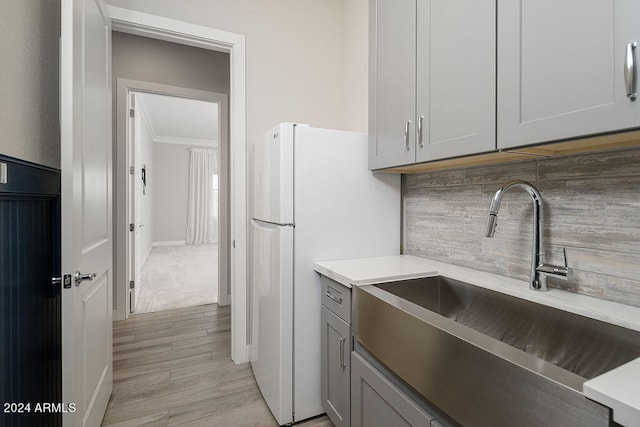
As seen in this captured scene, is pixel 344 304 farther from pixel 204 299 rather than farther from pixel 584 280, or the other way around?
pixel 204 299

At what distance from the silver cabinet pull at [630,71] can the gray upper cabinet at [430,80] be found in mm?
356

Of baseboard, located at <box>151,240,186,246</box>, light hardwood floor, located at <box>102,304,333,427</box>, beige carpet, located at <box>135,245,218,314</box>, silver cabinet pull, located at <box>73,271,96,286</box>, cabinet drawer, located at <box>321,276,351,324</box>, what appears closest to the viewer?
silver cabinet pull, located at <box>73,271,96,286</box>

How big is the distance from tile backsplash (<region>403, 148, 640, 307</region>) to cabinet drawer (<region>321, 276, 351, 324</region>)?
64 cm

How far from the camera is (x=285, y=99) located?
2.38 meters

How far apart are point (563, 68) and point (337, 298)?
1167 mm

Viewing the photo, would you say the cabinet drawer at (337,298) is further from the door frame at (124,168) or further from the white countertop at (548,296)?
the door frame at (124,168)

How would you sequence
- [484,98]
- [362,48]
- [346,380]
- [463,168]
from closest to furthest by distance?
[484,98]
[346,380]
[463,168]
[362,48]

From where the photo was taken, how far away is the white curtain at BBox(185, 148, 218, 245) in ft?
26.8

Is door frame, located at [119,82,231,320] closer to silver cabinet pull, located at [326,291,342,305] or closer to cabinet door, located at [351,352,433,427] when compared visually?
silver cabinet pull, located at [326,291,342,305]

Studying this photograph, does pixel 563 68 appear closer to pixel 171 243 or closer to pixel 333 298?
pixel 333 298

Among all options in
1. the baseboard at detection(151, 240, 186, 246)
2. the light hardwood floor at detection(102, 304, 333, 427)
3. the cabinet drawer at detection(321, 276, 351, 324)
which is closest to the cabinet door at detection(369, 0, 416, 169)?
the cabinet drawer at detection(321, 276, 351, 324)

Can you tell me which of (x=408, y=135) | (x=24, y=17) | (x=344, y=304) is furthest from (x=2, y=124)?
(x=408, y=135)

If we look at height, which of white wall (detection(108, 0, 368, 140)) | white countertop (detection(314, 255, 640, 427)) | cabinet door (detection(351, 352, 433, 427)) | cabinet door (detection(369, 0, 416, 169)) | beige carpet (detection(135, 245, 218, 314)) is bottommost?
beige carpet (detection(135, 245, 218, 314))

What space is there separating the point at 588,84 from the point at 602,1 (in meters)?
0.20
